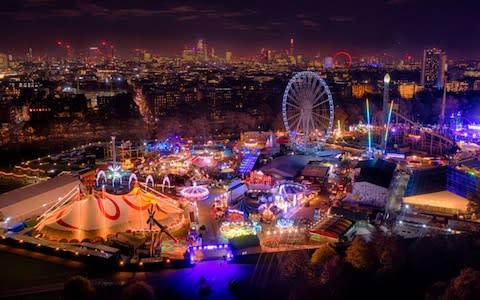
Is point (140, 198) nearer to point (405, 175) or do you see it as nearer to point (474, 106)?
point (405, 175)

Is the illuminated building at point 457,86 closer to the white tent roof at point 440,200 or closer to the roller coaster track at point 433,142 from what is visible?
the roller coaster track at point 433,142

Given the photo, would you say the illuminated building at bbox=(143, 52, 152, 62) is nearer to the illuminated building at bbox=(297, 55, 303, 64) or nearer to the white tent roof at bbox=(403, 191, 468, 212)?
the illuminated building at bbox=(297, 55, 303, 64)

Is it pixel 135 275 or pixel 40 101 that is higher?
pixel 40 101

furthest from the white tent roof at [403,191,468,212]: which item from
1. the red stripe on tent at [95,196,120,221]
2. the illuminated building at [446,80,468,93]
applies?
the illuminated building at [446,80,468,93]

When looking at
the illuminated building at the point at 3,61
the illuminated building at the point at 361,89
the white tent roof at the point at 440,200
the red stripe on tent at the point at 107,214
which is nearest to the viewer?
the red stripe on tent at the point at 107,214

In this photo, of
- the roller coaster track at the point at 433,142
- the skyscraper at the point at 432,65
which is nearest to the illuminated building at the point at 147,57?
the skyscraper at the point at 432,65

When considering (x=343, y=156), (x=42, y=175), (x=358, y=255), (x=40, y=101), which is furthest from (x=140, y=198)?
(x=40, y=101)
